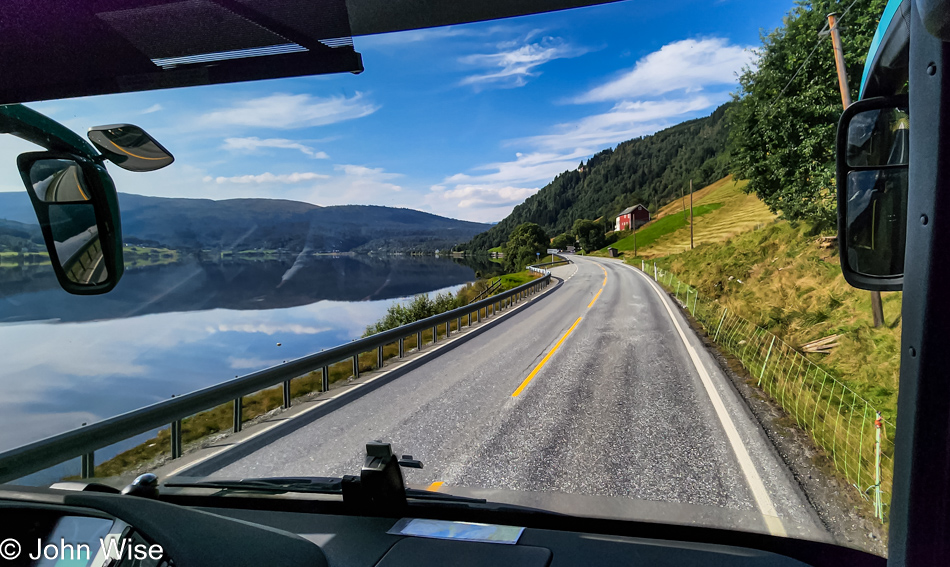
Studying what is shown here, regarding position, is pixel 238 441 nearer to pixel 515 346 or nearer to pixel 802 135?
pixel 802 135

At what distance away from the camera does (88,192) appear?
1860 millimetres

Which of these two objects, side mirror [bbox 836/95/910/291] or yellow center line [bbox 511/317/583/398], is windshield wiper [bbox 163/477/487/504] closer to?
side mirror [bbox 836/95/910/291]

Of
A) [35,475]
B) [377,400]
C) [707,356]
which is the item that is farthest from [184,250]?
[707,356]

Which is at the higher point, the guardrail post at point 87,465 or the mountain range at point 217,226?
the mountain range at point 217,226

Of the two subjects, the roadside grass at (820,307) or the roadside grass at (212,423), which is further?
the roadside grass at (212,423)

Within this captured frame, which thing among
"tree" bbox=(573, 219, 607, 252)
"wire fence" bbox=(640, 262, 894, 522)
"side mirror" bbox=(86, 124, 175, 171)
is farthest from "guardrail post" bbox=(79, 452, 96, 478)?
"tree" bbox=(573, 219, 607, 252)

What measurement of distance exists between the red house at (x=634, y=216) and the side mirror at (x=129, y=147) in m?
74.3

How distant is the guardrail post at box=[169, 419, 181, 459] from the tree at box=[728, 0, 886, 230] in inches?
205

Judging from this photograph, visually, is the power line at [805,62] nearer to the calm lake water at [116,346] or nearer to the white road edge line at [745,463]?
the white road edge line at [745,463]

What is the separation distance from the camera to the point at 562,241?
8938 centimetres

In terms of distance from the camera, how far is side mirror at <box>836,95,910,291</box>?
50.5 inches

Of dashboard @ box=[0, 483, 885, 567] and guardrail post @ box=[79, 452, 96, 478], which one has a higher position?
dashboard @ box=[0, 483, 885, 567]

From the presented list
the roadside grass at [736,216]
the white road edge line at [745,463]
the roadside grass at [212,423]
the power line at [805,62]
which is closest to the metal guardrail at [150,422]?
the roadside grass at [212,423]

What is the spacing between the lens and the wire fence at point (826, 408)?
1913 mm
